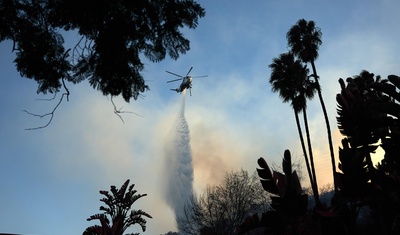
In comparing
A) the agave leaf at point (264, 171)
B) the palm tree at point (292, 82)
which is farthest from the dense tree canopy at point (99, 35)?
the palm tree at point (292, 82)

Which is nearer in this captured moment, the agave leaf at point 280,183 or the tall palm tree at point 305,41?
the agave leaf at point 280,183

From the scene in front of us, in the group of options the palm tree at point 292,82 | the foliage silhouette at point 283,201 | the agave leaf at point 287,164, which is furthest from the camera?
the palm tree at point 292,82

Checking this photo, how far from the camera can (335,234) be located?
5812mm

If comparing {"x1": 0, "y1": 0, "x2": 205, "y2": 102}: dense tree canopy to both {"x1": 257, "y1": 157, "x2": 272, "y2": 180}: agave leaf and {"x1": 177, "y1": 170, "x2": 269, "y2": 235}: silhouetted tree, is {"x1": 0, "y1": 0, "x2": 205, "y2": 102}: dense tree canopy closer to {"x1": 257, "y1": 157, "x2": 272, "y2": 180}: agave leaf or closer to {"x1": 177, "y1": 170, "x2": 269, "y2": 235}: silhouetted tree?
{"x1": 257, "y1": 157, "x2": 272, "y2": 180}: agave leaf

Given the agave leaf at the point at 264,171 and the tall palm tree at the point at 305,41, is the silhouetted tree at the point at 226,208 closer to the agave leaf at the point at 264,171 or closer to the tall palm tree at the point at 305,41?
the tall palm tree at the point at 305,41

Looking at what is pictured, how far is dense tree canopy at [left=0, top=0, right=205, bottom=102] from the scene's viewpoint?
679 cm

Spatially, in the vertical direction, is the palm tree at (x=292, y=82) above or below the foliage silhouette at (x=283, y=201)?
above

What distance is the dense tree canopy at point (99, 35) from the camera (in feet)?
22.3

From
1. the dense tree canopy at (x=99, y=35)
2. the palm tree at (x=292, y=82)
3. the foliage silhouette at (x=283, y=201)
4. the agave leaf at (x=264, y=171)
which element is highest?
the palm tree at (x=292, y=82)

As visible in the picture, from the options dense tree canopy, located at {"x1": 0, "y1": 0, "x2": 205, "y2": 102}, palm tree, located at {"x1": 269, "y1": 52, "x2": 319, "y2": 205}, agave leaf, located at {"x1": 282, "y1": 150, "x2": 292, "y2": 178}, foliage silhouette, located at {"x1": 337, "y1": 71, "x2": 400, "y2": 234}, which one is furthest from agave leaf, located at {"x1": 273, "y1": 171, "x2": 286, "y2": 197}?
palm tree, located at {"x1": 269, "y1": 52, "x2": 319, "y2": 205}

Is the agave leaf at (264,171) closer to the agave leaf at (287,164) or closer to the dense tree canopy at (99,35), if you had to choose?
the agave leaf at (287,164)

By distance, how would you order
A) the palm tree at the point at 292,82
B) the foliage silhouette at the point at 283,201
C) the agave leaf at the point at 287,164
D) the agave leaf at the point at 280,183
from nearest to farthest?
the foliage silhouette at the point at 283,201
the agave leaf at the point at 287,164
the agave leaf at the point at 280,183
the palm tree at the point at 292,82

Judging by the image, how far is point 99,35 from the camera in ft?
23.6

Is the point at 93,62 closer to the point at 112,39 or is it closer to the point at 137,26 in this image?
the point at 112,39
